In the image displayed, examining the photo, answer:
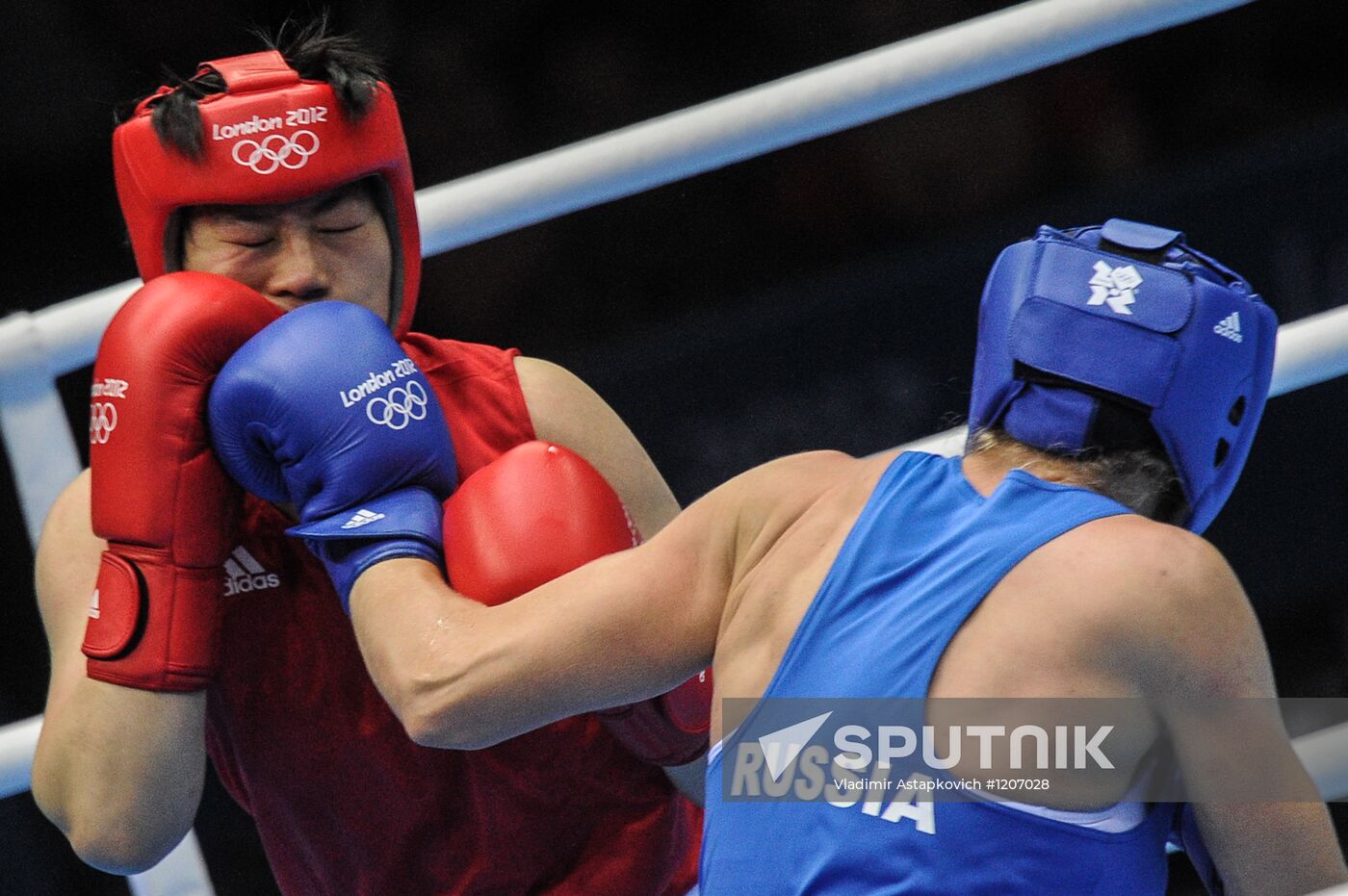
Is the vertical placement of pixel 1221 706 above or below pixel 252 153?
below

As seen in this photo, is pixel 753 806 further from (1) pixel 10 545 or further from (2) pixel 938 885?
(1) pixel 10 545

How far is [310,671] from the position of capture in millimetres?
1487

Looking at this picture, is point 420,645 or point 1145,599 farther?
point 420,645

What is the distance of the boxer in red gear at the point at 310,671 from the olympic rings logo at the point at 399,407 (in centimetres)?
14

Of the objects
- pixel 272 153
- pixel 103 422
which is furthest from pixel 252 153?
pixel 103 422

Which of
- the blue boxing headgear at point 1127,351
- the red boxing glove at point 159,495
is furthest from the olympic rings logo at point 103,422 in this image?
the blue boxing headgear at point 1127,351

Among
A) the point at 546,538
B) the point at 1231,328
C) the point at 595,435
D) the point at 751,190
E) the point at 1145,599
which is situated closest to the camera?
the point at 1145,599

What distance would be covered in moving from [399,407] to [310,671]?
0.27 metres

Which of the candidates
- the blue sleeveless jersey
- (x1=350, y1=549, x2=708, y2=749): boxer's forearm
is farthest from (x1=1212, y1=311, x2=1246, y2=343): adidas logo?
(x1=350, y1=549, x2=708, y2=749): boxer's forearm

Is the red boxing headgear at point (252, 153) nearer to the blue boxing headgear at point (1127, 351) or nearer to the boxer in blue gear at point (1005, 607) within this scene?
the boxer in blue gear at point (1005, 607)

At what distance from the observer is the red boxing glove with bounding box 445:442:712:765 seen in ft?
4.33

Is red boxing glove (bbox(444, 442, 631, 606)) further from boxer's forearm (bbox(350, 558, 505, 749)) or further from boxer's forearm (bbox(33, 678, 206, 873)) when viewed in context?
boxer's forearm (bbox(33, 678, 206, 873))

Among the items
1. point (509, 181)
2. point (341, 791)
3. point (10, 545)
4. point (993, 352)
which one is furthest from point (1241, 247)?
point (10, 545)

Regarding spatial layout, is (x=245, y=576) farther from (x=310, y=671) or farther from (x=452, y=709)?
(x=452, y=709)
